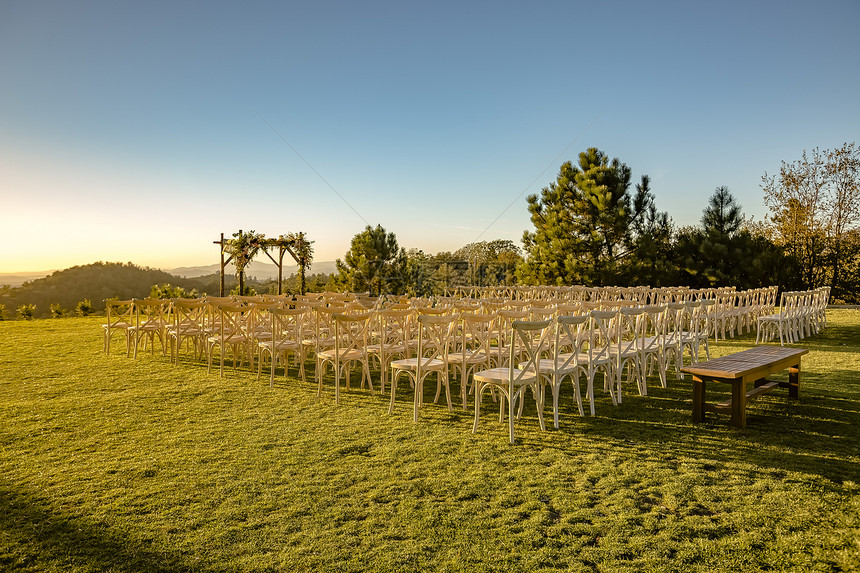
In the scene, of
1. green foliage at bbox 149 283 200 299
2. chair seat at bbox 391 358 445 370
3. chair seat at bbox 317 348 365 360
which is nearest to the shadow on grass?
chair seat at bbox 391 358 445 370

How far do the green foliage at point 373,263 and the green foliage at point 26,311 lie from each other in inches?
411

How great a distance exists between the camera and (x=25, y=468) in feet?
10.9

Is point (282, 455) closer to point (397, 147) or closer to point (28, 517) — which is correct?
point (28, 517)

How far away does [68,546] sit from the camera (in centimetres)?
229

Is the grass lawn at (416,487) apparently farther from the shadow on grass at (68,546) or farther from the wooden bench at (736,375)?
the wooden bench at (736,375)

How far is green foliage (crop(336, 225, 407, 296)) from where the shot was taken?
20.5 metres

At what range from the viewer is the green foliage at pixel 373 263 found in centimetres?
2048

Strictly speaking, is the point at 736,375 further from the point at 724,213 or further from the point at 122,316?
the point at 724,213

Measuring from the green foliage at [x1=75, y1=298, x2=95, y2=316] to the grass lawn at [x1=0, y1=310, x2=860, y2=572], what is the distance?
12.5 m

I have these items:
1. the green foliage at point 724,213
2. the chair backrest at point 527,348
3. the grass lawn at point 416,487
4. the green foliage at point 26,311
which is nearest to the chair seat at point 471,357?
the grass lawn at point 416,487

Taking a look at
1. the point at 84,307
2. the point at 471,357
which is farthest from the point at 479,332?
the point at 84,307

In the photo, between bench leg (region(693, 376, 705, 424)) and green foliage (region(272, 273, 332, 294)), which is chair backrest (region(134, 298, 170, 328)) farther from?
green foliage (region(272, 273, 332, 294))

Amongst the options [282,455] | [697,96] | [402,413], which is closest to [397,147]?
[697,96]

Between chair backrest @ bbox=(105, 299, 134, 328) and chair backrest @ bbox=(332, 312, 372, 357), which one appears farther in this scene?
chair backrest @ bbox=(105, 299, 134, 328)
